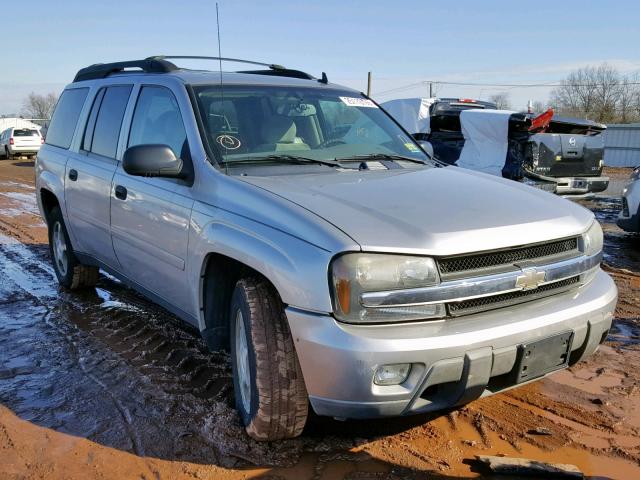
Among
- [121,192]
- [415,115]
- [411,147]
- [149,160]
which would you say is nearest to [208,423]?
[149,160]

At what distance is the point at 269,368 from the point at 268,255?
516 millimetres

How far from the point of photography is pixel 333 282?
2.47 m

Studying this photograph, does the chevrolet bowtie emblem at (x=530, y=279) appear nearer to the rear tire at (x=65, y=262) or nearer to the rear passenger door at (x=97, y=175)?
the rear passenger door at (x=97, y=175)

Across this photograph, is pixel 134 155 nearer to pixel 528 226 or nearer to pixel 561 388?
pixel 528 226

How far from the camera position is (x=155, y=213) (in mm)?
3674

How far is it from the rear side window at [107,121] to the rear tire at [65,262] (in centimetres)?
104

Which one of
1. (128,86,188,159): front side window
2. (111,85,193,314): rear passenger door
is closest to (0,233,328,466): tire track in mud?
(111,85,193,314): rear passenger door

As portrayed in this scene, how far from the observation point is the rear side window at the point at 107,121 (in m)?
4.42

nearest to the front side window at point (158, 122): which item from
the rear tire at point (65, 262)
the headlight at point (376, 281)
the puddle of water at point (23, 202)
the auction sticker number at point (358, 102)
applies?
the auction sticker number at point (358, 102)

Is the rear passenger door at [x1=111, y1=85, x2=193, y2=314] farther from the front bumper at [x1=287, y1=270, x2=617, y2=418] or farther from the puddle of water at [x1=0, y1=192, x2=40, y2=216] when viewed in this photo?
the puddle of water at [x1=0, y1=192, x2=40, y2=216]

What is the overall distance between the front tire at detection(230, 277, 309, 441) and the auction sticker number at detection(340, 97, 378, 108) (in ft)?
6.36

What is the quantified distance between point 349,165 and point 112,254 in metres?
1.97

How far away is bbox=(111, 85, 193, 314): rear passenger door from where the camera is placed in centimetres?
348

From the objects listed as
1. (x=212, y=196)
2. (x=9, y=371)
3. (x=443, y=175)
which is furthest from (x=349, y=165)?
(x=9, y=371)
